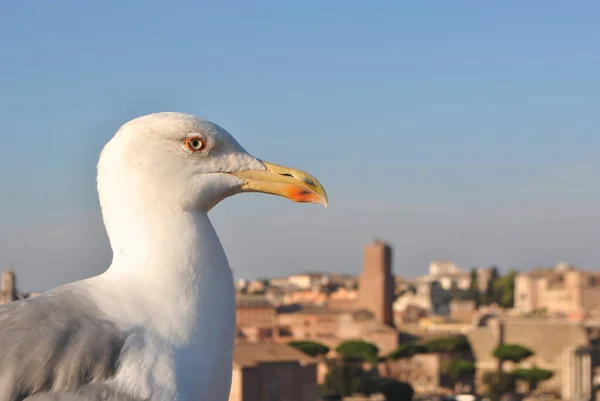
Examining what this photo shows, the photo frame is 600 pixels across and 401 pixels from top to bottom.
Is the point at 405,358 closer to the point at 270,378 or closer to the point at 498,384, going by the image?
the point at 498,384

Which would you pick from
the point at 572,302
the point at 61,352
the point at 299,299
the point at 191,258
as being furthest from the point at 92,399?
the point at 299,299

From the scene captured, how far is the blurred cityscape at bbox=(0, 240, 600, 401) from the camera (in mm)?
27062

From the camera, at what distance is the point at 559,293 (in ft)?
197

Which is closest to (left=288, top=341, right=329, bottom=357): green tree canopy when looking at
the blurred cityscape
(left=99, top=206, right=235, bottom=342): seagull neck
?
the blurred cityscape

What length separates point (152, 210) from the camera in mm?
1527

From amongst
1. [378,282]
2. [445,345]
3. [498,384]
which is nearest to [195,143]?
[498,384]

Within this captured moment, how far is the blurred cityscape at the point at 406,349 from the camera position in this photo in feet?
88.8

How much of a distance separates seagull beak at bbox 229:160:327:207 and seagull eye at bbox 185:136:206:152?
6 cm

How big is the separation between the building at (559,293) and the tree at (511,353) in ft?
57.1

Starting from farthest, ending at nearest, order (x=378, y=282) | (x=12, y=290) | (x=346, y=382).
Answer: (x=378, y=282) < (x=346, y=382) < (x=12, y=290)

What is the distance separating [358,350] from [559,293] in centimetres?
2305

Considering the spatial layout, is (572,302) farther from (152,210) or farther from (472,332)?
(152,210)

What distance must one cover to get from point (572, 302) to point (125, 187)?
58.2 m

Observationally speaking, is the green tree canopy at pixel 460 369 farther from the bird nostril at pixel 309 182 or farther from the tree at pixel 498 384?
the bird nostril at pixel 309 182
